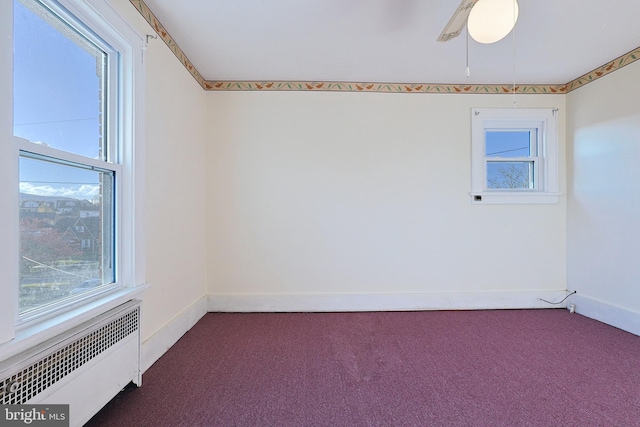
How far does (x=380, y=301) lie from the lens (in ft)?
10.0

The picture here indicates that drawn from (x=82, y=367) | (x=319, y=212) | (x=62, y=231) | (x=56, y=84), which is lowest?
(x=82, y=367)

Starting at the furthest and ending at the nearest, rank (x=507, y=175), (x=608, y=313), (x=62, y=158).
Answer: (x=507, y=175)
(x=608, y=313)
(x=62, y=158)

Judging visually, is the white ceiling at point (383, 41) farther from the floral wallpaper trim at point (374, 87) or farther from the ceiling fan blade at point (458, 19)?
the ceiling fan blade at point (458, 19)

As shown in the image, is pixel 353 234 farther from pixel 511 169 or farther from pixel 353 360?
pixel 511 169

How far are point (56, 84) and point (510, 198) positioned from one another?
3.81 metres

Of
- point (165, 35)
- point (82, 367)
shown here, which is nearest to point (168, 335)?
point (82, 367)

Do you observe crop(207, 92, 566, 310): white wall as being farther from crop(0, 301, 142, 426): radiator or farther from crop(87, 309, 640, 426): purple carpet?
crop(0, 301, 142, 426): radiator

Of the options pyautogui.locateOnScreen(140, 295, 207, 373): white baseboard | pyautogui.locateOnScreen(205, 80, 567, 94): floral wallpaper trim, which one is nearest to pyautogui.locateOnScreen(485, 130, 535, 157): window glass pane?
pyautogui.locateOnScreen(205, 80, 567, 94): floral wallpaper trim

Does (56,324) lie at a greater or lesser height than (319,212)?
lesser

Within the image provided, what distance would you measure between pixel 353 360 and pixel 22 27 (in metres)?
2.54

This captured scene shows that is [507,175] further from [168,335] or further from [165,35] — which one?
[168,335]

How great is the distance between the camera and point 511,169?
126 inches

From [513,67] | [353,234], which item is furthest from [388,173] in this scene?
[513,67]

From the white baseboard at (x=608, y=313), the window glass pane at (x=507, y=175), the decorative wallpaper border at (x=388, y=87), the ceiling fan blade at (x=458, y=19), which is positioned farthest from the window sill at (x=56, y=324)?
the white baseboard at (x=608, y=313)
